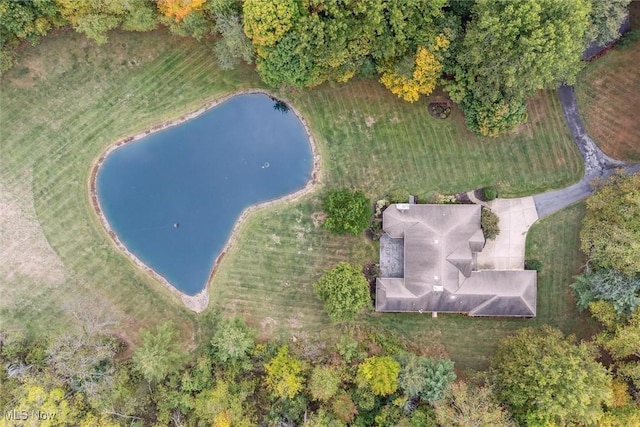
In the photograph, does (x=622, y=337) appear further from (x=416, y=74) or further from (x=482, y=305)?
(x=416, y=74)

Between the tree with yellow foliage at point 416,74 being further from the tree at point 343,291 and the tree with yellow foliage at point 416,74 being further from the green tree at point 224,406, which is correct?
the green tree at point 224,406

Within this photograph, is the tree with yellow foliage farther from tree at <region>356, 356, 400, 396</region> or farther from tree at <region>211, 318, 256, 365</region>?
tree at <region>211, 318, 256, 365</region>

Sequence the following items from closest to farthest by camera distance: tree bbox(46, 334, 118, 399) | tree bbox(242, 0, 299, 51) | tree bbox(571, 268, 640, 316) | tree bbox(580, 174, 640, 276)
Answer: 1. tree bbox(242, 0, 299, 51)
2. tree bbox(580, 174, 640, 276)
3. tree bbox(46, 334, 118, 399)
4. tree bbox(571, 268, 640, 316)

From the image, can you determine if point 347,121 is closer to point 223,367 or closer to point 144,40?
point 144,40

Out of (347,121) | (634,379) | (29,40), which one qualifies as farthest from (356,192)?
(29,40)

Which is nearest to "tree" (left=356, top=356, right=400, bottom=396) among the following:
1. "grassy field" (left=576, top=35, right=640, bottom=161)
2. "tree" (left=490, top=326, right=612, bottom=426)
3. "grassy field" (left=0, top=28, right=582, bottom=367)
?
"grassy field" (left=0, top=28, right=582, bottom=367)

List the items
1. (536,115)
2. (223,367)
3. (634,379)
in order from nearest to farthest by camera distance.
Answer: (634,379), (223,367), (536,115)

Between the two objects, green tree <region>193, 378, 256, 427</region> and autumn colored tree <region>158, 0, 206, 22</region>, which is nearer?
autumn colored tree <region>158, 0, 206, 22</region>
